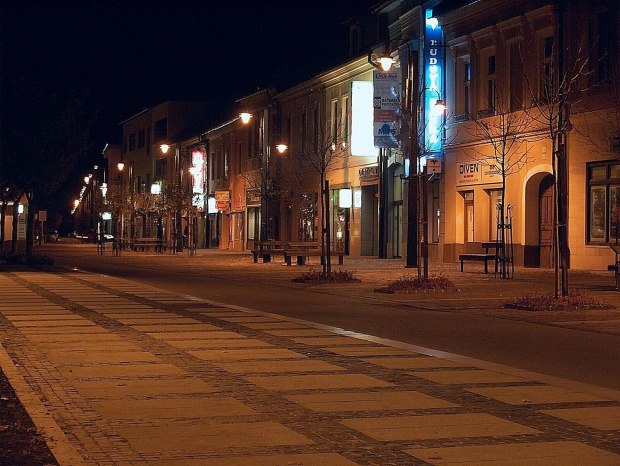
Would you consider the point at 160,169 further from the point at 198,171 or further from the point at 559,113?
the point at 559,113

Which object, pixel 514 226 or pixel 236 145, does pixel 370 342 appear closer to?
pixel 514 226

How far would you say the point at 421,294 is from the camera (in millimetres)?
21797

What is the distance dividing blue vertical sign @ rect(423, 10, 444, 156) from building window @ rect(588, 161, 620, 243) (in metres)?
8.06

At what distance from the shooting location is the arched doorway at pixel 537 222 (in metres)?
33.8

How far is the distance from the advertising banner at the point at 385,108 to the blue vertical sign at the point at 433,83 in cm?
140

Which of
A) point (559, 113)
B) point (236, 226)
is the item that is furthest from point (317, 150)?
point (559, 113)

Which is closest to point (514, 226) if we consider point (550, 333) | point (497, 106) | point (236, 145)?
point (497, 106)

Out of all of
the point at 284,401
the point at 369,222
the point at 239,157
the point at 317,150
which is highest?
the point at 239,157

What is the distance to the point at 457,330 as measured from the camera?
15.0 meters

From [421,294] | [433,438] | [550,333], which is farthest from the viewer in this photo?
[421,294]

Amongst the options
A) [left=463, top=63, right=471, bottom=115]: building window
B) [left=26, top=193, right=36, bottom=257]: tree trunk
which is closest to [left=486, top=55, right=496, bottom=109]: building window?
[left=463, top=63, right=471, bottom=115]: building window

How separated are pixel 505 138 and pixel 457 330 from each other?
18.6m

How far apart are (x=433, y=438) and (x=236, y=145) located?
196ft

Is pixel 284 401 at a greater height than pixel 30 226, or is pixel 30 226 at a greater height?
pixel 30 226
